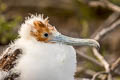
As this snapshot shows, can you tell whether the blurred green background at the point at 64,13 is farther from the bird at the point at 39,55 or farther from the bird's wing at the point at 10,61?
the bird's wing at the point at 10,61

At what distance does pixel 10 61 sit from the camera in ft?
6.23

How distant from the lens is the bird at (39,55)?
186 centimetres

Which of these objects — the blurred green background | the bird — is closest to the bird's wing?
the bird

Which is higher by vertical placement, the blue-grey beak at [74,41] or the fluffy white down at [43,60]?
the blue-grey beak at [74,41]

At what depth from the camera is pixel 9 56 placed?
6.25ft

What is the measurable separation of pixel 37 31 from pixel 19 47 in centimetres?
12

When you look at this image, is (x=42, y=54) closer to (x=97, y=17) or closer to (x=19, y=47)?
(x=19, y=47)

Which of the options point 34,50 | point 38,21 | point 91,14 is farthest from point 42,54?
point 91,14

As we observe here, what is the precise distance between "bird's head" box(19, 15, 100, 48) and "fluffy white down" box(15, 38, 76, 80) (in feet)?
0.11

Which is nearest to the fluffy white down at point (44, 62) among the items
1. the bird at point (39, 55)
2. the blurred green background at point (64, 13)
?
the bird at point (39, 55)

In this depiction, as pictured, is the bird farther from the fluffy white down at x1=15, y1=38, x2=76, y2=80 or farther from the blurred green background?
the blurred green background

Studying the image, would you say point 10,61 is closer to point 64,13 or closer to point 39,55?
point 39,55

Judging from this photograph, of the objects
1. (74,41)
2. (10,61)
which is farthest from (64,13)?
(10,61)

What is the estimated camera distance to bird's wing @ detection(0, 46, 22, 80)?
1.88 metres
